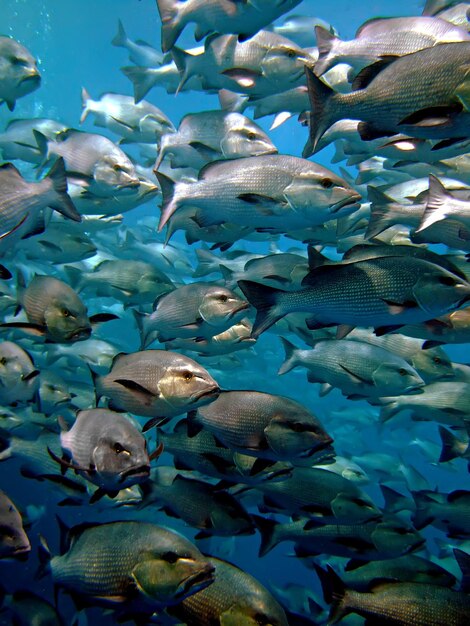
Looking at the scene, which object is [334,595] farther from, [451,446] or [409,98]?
[409,98]

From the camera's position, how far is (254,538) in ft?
96.5

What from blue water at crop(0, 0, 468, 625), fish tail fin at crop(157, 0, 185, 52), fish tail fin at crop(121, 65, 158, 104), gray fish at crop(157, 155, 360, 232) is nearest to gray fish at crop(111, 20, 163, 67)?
fish tail fin at crop(121, 65, 158, 104)

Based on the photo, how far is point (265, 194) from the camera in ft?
12.4

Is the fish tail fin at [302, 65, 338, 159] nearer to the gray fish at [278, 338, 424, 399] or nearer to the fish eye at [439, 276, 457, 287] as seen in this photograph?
the fish eye at [439, 276, 457, 287]

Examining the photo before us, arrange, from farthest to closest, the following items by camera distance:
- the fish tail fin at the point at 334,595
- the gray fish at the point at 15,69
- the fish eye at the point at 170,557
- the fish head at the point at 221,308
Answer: the gray fish at the point at 15,69 → the fish head at the point at 221,308 → the fish tail fin at the point at 334,595 → the fish eye at the point at 170,557

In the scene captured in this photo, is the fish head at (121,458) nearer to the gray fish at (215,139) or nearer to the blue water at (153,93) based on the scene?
the gray fish at (215,139)

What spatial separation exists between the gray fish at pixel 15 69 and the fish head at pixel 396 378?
517cm

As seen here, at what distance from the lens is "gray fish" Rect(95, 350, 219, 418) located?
3051 mm

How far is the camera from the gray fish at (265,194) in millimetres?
3576

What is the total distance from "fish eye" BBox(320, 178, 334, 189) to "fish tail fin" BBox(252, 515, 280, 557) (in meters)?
2.93

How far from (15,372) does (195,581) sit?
9.11 ft

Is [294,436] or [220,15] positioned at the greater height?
[220,15]

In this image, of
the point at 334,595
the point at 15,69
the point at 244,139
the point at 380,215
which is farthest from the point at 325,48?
the point at 334,595

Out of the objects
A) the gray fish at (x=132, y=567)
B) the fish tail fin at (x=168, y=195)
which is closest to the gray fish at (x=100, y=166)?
the fish tail fin at (x=168, y=195)
